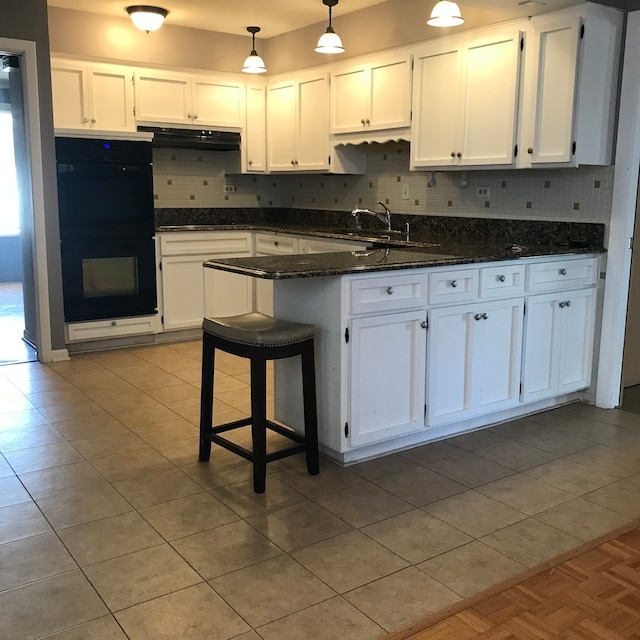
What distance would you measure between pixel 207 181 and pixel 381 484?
13.0 feet

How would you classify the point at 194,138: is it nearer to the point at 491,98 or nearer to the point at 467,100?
the point at 467,100

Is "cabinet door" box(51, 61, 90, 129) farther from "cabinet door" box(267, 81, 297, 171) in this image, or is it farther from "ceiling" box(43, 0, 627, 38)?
"cabinet door" box(267, 81, 297, 171)

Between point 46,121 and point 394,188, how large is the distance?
2484mm

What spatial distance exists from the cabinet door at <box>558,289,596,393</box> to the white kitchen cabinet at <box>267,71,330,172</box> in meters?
2.33

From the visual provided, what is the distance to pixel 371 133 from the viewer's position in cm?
493

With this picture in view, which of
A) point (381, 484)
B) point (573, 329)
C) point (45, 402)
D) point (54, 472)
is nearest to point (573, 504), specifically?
point (381, 484)

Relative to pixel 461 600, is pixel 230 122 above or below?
above

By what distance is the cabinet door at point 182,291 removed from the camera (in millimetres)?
5504

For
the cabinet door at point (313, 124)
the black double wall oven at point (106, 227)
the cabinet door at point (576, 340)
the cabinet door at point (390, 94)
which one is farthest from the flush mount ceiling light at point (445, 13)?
the black double wall oven at point (106, 227)

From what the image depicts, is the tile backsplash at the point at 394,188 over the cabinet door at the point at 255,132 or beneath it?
beneath

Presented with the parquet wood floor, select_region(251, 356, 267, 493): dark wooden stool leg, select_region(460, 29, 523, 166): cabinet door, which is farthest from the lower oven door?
the parquet wood floor

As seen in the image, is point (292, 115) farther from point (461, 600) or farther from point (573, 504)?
point (461, 600)

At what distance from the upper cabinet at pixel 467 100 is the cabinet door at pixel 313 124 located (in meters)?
1.03

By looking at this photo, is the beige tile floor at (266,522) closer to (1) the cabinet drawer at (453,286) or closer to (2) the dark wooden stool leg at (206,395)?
(2) the dark wooden stool leg at (206,395)
